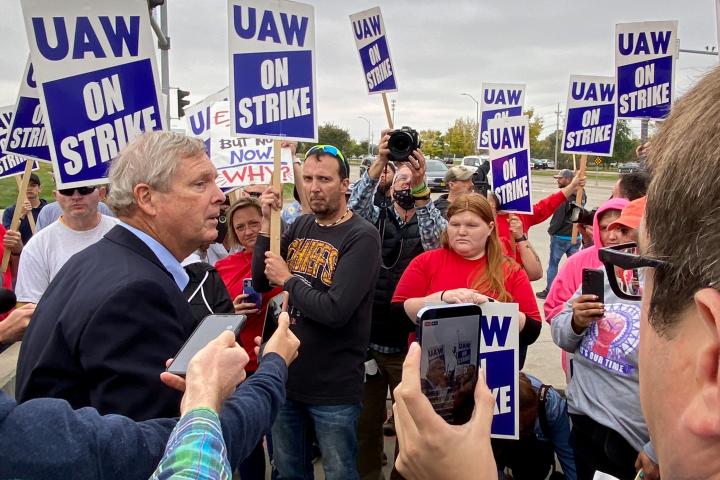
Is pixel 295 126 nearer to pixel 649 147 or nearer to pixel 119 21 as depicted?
pixel 119 21

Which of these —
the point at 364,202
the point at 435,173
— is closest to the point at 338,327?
the point at 364,202

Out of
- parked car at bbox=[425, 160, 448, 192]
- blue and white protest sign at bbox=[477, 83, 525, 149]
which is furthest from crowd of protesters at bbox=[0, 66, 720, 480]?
parked car at bbox=[425, 160, 448, 192]

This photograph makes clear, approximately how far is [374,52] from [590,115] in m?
2.48

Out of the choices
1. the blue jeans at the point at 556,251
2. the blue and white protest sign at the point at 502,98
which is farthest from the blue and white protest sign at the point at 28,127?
the blue jeans at the point at 556,251

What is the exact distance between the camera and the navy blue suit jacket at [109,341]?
139cm

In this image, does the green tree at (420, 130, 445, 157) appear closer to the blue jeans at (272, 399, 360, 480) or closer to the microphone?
the blue jeans at (272, 399, 360, 480)

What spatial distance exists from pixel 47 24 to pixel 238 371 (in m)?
2.17

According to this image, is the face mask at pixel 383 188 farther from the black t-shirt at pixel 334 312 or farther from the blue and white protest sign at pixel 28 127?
the blue and white protest sign at pixel 28 127

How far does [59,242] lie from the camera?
364 cm

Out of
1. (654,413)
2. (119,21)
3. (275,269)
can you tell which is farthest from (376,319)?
(654,413)

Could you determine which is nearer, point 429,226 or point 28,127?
point 429,226

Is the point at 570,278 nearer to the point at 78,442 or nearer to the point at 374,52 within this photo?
the point at 78,442

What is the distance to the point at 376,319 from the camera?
3684 millimetres

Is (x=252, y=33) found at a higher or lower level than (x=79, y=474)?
higher
